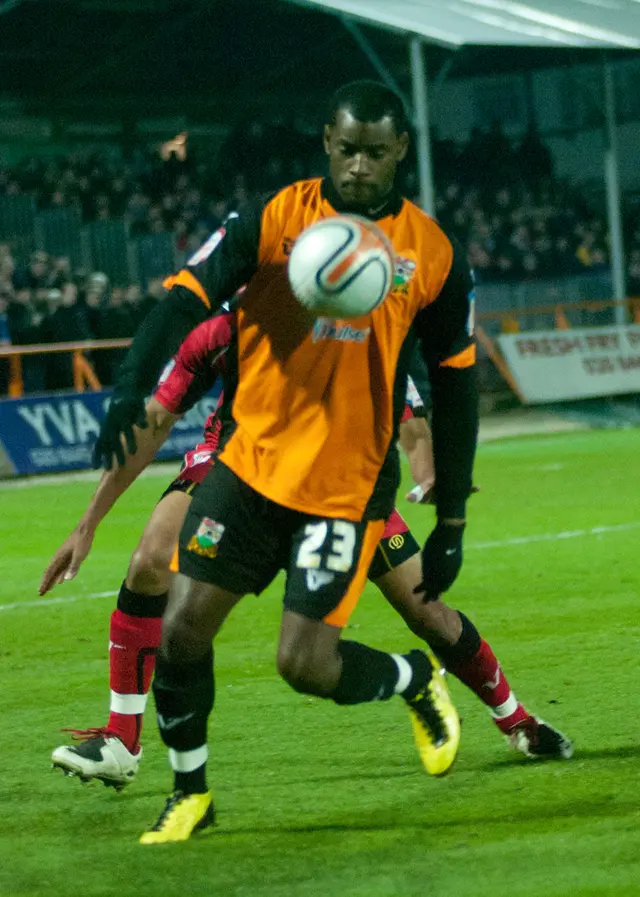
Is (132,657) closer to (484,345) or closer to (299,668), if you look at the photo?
(299,668)

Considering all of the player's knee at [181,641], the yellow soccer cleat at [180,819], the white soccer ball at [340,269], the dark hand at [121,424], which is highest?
the white soccer ball at [340,269]

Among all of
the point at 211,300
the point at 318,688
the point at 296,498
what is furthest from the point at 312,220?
the point at 318,688

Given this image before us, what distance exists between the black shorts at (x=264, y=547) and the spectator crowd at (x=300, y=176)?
743 inches

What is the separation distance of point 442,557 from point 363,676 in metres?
0.45

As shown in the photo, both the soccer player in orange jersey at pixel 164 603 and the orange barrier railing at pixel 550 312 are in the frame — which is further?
the orange barrier railing at pixel 550 312

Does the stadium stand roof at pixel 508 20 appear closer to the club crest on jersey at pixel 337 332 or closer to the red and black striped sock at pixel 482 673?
the red and black striped sock at pixel 482 673

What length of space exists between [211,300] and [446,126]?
34905 millimetres

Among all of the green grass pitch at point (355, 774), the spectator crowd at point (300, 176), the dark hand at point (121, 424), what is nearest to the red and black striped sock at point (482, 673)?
the green grass pitch at point (355, 774)

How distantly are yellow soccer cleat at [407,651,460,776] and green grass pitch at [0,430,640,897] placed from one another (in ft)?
0.28

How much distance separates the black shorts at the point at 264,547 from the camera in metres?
4.76

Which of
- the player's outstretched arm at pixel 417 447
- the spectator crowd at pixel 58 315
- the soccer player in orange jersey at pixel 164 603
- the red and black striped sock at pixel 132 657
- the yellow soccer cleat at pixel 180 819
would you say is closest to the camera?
the yellow soccer cleat at pixel 180 819

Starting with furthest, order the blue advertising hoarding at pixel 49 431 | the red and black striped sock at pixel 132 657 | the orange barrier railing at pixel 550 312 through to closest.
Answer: the orange barrier railing at pixel 550 312 < the blue advertising hoarding at pixel 49 431 < the red and black striped sock at pixel 132 657

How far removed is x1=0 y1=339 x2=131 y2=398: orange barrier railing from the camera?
19.8 meters

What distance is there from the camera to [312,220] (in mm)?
4637
